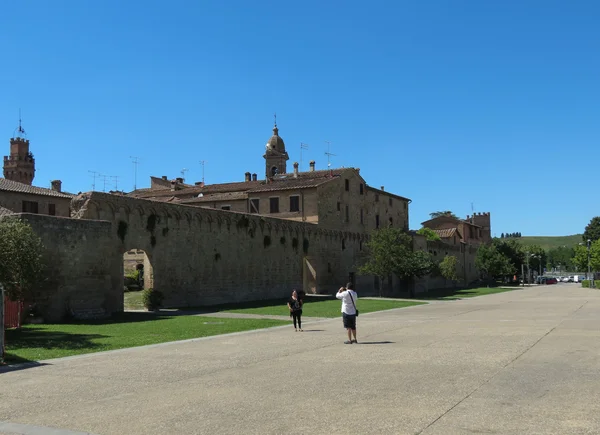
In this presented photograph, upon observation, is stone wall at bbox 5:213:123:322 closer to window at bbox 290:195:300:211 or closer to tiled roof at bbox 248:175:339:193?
window at bbox 290:195:300:211

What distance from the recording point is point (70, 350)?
15.3m

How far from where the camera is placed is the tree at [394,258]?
48094mm

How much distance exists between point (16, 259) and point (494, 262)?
7600 cm

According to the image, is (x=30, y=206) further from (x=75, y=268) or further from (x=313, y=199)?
(x=75, y=268)

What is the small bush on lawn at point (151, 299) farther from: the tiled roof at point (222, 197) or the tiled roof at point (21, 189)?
the tiled roof at point (222, 197)

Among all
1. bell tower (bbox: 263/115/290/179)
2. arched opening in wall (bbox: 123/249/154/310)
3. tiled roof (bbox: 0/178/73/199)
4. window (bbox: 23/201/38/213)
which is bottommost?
arched opening in wall (bbox: 123/249/154/310)

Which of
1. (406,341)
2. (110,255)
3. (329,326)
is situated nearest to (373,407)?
(406,341)

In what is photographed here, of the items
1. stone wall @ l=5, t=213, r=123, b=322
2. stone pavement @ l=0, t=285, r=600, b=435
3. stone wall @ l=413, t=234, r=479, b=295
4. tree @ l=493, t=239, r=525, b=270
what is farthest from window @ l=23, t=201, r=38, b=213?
tree @ l=493, t=239, r=525, b=270

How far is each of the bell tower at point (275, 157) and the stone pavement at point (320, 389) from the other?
218 feet

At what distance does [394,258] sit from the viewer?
48.1m

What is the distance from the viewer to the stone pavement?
7109 mm

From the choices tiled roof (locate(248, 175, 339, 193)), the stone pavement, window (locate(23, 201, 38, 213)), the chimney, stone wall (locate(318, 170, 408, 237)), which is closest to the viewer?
the stone pavement

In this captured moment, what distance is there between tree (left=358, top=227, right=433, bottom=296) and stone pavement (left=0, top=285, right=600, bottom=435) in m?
31.4

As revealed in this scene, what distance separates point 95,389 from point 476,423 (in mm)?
6359
